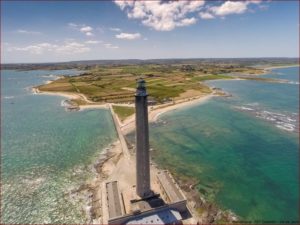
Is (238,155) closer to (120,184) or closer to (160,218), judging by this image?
(120,184)

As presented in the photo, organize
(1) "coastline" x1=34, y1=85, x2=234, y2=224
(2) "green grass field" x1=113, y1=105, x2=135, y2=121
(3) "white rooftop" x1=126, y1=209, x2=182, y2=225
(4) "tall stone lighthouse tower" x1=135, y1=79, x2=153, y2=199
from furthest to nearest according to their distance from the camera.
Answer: (2) "green grass field" x1=113, y1=105, x2=135, y2=121, (1) "coastline" x1=34, y1=85, x2=234, y2=224, (3) "white rooftop" x1=126, y1=209, x2=182, y2=225, (4) "tall stone lighthouse tower" x1=135, y1=79, x2=153, y2=199

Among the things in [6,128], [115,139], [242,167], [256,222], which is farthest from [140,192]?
[6,128]

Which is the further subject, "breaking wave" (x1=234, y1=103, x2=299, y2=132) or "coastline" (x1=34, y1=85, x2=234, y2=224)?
"breaking wave" (x1=234, y1=103, x2=299, y2=132)

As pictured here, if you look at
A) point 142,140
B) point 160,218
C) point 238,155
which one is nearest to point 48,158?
point 142,140

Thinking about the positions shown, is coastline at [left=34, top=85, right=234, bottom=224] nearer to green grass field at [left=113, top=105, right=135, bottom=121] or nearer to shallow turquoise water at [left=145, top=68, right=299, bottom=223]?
shallow turquoise water at [left=145, top=68, right=299, bottom=223]

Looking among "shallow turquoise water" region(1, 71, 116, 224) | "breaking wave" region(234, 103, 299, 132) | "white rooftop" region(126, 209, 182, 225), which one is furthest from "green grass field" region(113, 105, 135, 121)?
"white rooftop" region(126, 209, 182, 225)

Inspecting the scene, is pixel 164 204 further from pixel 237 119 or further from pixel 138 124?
pixel 237 119
